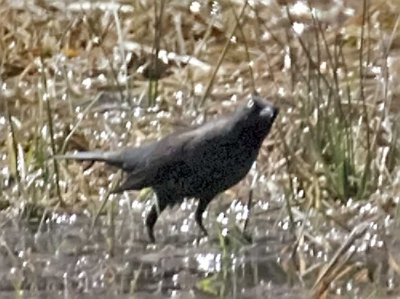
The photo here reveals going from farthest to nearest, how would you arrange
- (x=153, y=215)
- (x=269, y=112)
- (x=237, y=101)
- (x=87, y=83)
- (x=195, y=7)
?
(x=195, y=7) < (x=87, y=83) < (x=237, y=101) < (x=153, y=215) < (x=269, y=112)

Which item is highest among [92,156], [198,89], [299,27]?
[299,27]

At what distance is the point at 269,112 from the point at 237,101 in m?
1.40

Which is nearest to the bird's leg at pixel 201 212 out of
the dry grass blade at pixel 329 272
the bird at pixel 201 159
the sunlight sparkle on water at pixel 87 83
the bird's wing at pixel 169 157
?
the bird at pixel 201 159

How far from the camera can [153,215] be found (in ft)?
15.0

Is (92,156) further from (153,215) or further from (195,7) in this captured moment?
(195,7)

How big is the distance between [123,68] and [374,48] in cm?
84

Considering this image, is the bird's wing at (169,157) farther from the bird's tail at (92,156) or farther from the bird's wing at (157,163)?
the bird's tail at (92,156)

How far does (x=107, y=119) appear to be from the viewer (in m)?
5.61

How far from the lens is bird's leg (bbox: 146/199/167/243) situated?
4.54 m

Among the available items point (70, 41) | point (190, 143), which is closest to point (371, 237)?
point (190, 143)

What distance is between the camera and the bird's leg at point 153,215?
179 inches

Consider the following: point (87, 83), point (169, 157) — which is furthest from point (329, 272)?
point (87, 83)

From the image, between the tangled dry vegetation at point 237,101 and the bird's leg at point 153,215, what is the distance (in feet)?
0.48

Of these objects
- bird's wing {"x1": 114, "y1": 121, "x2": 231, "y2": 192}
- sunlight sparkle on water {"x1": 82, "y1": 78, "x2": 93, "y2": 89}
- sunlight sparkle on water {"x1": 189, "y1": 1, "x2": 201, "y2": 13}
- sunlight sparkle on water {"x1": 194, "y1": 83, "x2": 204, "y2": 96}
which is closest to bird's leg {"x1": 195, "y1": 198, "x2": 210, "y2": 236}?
bird's wing {"x1": 114, "y1": 121, "x2": 231, "y2": 192}
